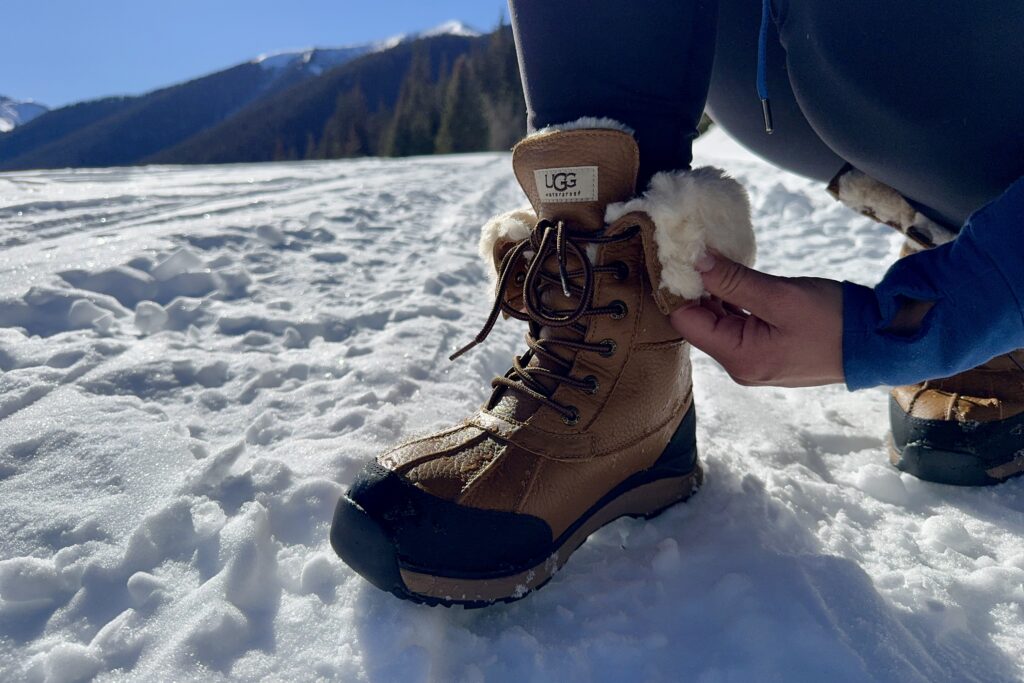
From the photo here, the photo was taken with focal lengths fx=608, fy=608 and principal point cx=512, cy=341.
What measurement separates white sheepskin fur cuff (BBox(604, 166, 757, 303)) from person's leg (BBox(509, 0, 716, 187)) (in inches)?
2.2

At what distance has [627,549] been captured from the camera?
30.1 inches

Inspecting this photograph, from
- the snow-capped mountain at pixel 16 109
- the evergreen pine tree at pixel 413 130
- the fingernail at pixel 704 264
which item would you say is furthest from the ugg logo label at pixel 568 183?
the snow-capped mountain at pixel 16 109

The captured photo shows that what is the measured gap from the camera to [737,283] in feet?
2.29

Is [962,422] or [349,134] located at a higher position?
[349,134]

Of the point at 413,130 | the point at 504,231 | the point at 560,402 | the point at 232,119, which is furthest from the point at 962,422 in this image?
the point at 232,119

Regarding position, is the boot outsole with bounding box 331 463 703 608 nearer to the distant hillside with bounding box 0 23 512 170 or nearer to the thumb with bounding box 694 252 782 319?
the thumb with bounding box 694 252 782 319

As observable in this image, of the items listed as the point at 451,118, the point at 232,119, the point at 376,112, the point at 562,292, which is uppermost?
the point at 232,119

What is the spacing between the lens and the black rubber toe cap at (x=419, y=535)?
0.63m

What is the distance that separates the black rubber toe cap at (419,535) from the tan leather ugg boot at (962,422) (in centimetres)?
57

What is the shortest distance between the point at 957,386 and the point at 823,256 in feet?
5.26

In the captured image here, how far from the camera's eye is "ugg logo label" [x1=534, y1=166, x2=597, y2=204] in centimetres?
71

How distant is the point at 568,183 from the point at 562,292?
130 mm

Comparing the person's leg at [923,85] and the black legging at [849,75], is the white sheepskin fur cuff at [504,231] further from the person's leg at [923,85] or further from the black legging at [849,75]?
the person's leg at [923,85]

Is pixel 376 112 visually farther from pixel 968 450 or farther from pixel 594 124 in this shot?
pixel 968 450
